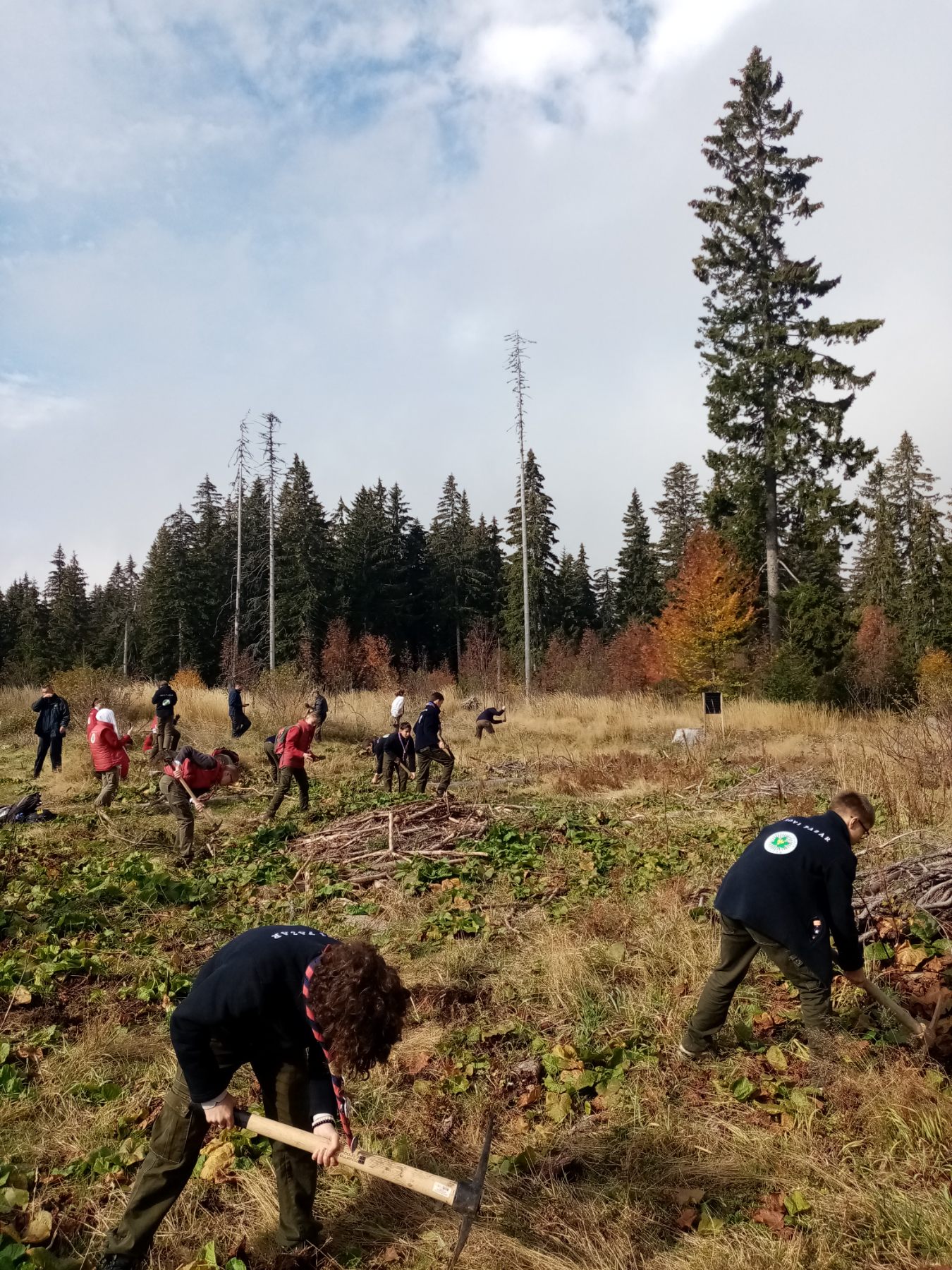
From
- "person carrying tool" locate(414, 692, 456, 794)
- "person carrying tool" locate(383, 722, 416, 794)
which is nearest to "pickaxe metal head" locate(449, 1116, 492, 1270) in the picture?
"person carrying tool" locate(414, 692, 456, 794)

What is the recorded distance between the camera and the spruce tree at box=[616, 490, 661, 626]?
49062 millimetres

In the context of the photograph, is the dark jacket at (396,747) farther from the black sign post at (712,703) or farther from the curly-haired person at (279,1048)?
the curly-haired person at (279,1048)

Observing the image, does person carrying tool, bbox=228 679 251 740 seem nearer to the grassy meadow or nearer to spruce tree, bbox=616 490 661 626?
the grassy meadow

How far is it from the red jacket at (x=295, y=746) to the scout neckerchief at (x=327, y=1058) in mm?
7945

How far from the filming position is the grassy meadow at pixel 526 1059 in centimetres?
318

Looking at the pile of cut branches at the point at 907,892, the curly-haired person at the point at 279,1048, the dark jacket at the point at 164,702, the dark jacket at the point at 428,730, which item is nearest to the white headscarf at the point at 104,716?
the dark jacket at the point at 428,730

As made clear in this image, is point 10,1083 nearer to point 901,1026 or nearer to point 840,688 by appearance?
point 901,1026

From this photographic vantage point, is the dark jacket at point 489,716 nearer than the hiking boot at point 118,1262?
No

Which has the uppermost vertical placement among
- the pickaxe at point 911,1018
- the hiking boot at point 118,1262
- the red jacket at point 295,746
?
the red jacket at point 295,746

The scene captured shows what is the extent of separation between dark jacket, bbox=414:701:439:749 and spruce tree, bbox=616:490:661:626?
125 ft

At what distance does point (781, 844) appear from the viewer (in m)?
4.11

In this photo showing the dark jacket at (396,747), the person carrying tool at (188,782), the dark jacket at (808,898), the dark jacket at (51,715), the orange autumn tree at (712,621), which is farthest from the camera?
the orange autumn tree at (712,621)

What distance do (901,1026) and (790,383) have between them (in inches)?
964

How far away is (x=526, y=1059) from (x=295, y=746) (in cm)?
699
